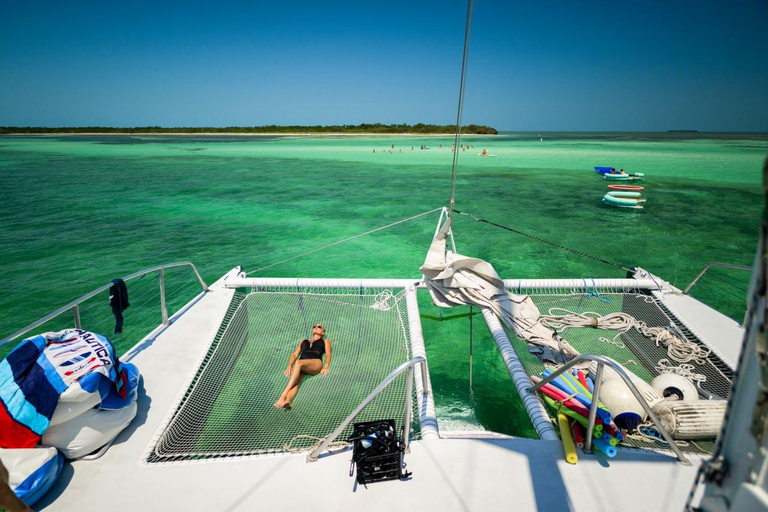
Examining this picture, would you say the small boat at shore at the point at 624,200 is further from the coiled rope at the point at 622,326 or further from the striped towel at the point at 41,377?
the striped towel at the point at 41,377

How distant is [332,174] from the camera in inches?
1004

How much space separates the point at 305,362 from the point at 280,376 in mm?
388

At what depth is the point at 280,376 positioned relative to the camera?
4398 millimetres

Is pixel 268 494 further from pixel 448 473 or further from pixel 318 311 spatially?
pixel 318 311

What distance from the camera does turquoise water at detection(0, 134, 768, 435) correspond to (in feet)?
21.7

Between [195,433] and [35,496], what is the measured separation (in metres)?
1.08

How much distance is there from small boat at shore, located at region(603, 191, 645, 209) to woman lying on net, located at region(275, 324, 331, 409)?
15.4 metres

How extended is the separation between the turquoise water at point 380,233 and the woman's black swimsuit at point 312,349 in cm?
159

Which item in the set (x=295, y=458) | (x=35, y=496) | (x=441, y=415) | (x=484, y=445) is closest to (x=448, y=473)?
(x=484, y=445)

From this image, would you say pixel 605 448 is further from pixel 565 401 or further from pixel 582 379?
pixel 582 379

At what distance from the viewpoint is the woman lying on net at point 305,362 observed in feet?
13.2

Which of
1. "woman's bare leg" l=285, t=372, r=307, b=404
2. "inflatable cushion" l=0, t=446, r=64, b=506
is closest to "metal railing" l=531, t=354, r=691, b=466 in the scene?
"woman's bare leg" l=285, t=372, r=307, b=404

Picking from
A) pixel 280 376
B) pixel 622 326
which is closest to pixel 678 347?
pixel 622 326

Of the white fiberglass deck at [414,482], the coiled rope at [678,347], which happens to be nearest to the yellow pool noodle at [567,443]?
the white fiberglass deck at [414,482]
